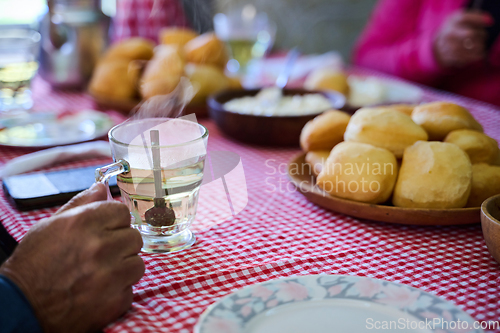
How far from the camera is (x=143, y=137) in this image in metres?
0.54

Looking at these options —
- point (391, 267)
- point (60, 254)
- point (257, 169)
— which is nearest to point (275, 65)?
point (257, 169)

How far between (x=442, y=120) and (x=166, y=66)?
71cm

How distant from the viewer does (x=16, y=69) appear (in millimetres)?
1068

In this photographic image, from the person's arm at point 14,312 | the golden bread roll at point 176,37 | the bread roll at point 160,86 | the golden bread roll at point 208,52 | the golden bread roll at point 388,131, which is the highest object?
the golden bread roll at point 176,37

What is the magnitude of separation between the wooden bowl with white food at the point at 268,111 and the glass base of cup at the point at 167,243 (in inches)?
15.4

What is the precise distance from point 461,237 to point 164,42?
44.9 inches

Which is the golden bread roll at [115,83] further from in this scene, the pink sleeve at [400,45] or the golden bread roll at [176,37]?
the pink sleeve at [400,45]

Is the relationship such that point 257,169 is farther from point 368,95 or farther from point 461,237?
point 368,95

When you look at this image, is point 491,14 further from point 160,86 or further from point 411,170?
point 411,170

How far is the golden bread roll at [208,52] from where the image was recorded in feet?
4.19

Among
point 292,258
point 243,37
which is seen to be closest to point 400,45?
point 243,37

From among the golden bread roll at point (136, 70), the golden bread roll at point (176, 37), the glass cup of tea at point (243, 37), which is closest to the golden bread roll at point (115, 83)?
the golden bread roll at point (136, 70)

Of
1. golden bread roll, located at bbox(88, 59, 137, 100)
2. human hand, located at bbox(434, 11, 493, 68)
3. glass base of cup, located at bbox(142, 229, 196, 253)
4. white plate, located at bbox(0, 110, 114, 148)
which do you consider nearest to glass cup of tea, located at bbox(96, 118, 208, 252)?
glass base of cup, located at bbox(142, 229, 196, 253)

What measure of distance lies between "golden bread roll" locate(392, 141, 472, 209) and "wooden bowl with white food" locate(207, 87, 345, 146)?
13.8 inches
